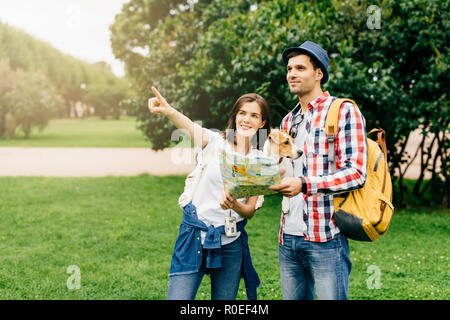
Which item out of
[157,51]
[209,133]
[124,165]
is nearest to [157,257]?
[209,133]

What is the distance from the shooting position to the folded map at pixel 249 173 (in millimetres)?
1896

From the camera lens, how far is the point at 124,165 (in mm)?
16281

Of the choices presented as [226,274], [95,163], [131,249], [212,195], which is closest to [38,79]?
[95,163]

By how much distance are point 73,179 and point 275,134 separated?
11426 mm

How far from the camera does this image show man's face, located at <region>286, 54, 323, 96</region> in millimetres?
2434

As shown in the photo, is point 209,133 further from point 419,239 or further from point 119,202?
point 119,202

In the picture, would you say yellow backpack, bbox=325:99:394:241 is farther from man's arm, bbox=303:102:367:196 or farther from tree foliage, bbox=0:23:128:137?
tree foliage, bbox=0:23:128:137

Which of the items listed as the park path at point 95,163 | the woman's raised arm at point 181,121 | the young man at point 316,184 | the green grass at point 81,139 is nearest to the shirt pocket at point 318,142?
the young man at point 316,184

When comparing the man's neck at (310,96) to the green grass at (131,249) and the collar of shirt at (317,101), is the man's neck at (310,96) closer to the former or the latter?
the collar of shirt at (317,101)

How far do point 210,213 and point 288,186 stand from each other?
31.3 inches

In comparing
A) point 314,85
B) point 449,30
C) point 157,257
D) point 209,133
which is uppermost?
point 449,30

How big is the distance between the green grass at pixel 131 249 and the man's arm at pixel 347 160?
2.90m

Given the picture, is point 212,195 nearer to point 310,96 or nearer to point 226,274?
point 226,274

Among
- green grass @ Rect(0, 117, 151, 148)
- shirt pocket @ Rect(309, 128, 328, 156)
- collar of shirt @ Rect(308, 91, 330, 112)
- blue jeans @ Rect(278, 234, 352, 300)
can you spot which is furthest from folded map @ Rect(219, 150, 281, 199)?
green grass @ Rect(0, 117, 151, 148)
